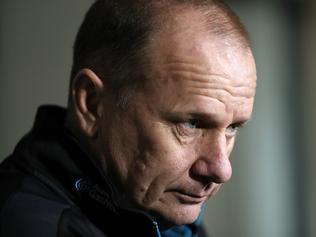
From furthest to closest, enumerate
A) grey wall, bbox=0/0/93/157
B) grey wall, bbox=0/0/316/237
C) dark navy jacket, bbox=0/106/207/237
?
grey wall, bbox=0/0/316/237 < grey wall, bbox=0/0/93/157 < dark navy jacket, bbox=0/106/207/237

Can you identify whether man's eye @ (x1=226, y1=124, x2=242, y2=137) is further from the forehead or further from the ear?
the ear

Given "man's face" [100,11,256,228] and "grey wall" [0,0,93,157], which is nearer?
"man's face" [100,11,256,228]

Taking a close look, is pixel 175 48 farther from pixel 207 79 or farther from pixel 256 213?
pixel 256 213

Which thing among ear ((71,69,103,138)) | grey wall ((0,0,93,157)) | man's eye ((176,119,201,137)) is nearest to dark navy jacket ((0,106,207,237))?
ear ((71,69,103,138))

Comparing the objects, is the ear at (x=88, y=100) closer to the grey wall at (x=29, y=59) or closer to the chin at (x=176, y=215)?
the chin at (x=176, y=215)

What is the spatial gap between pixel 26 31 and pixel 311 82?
141 cm

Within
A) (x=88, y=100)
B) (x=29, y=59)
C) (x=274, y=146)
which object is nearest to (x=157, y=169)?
(x=88, y=100)

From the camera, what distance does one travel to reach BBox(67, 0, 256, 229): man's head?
1.10 m

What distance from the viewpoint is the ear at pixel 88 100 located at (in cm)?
114

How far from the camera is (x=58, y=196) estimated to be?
3.40 feet

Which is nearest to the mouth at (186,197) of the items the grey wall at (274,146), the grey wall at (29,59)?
the grey wall at (29,59)

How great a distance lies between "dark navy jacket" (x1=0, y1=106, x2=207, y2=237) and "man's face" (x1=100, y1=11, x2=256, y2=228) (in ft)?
0.25

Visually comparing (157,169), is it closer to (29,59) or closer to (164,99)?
(164,99)

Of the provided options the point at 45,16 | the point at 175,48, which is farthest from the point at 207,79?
the point at 45,16
